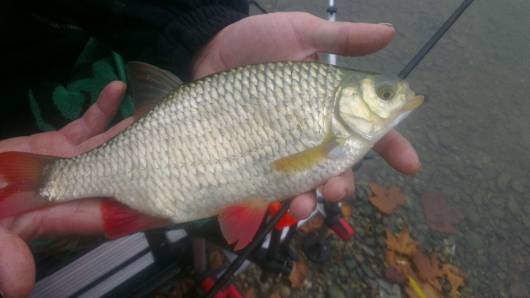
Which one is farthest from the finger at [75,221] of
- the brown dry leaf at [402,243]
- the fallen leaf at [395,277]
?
the brown dry leaf at [402,243]

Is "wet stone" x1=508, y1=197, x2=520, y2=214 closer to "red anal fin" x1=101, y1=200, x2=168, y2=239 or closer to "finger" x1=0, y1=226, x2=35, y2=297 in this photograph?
"red anal fin" x1=101, y1=200, x2=168, y2=239

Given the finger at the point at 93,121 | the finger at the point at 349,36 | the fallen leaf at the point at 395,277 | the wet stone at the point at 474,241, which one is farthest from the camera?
the wet stone at the point at 474,241

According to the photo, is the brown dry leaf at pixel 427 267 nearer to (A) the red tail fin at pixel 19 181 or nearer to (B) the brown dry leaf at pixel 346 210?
(B) the brown dry leaf at pixel 346 210

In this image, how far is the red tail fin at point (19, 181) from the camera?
1.43 metres

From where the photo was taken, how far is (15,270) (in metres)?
1.21

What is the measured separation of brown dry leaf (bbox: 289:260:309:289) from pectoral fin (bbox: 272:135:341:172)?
4.28 ft

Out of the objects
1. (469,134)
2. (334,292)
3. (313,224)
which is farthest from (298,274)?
(469,134)

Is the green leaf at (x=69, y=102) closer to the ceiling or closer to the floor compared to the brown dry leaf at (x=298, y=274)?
closer to the ceiling

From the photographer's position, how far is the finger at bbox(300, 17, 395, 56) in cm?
155

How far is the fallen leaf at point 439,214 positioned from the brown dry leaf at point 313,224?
33.2 inches

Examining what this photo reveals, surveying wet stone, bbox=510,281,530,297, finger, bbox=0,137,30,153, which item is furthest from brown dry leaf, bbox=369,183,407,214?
finger, bbox=0,137,30,153

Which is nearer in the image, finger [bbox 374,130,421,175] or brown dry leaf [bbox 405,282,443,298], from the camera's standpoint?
finger [bbox 374,130,421,175]

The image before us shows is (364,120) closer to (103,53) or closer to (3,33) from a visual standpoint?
(103,53)

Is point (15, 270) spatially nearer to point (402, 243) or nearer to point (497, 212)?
point (402, 243)
